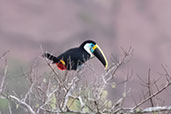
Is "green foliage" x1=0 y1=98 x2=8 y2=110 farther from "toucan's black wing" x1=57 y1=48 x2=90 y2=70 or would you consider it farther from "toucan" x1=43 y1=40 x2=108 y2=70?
"toucan's black wing" x1=57 y1=48 x2=90 y2=70

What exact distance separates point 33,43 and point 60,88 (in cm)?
1403

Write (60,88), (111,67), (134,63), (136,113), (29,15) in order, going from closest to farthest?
(136,113), (60,88), (111,67), (134,63), (29,15)

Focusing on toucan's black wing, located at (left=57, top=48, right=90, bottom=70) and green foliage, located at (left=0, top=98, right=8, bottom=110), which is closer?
toucan's black wing, located at (left=57, top=48, right=90, bottom=70)

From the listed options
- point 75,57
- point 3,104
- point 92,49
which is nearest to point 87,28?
point 3,104

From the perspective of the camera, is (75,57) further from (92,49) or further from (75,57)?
(92,49)

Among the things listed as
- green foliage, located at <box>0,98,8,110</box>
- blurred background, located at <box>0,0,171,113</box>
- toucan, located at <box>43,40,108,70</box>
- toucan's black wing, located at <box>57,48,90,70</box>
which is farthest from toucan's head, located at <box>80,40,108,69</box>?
blurred background, located at <box>0,0,171,113</box>

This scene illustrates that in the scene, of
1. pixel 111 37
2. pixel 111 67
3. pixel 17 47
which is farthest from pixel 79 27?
pixel 111 67

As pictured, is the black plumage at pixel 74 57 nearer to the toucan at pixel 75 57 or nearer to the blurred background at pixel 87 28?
the toucan at pixel 75 57

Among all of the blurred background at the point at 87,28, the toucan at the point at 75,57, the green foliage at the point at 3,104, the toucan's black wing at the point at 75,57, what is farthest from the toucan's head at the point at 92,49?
the blurred background at the point at 87,28

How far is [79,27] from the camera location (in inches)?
711

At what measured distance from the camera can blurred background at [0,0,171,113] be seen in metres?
17.1

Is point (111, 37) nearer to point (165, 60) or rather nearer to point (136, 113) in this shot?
point (165, 60)

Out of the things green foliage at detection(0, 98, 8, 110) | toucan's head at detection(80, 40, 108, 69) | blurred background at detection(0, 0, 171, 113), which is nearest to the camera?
toucan's head at detection(80, 40, 108, 69)

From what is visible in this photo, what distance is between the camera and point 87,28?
18422 millimetres
